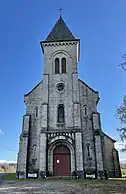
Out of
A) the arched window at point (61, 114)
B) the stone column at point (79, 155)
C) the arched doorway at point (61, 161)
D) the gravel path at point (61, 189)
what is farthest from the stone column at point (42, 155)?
the gravel path at point (61, 189)

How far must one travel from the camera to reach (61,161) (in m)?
23.7

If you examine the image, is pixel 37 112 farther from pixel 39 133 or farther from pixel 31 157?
pixel 31 157

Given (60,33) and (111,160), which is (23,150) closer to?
(111,160)

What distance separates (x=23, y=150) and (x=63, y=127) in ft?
17.4

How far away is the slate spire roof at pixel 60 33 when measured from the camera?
102 ft

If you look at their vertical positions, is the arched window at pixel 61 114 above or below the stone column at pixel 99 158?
above

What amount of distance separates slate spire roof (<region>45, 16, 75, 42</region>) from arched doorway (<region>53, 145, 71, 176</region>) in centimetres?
1584

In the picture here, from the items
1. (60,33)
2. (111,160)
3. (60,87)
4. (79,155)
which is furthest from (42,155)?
(60,33)

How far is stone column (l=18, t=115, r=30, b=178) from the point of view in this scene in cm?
2314

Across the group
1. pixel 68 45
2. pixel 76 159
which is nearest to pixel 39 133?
pixel 76 159

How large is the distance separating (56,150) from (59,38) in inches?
646

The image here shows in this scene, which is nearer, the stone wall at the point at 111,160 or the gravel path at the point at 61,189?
the gravel path at the point at 61,189

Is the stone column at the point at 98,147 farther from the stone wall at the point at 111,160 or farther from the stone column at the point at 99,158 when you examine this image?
the stone wall at the point at 111,160

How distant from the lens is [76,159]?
2283 cm
